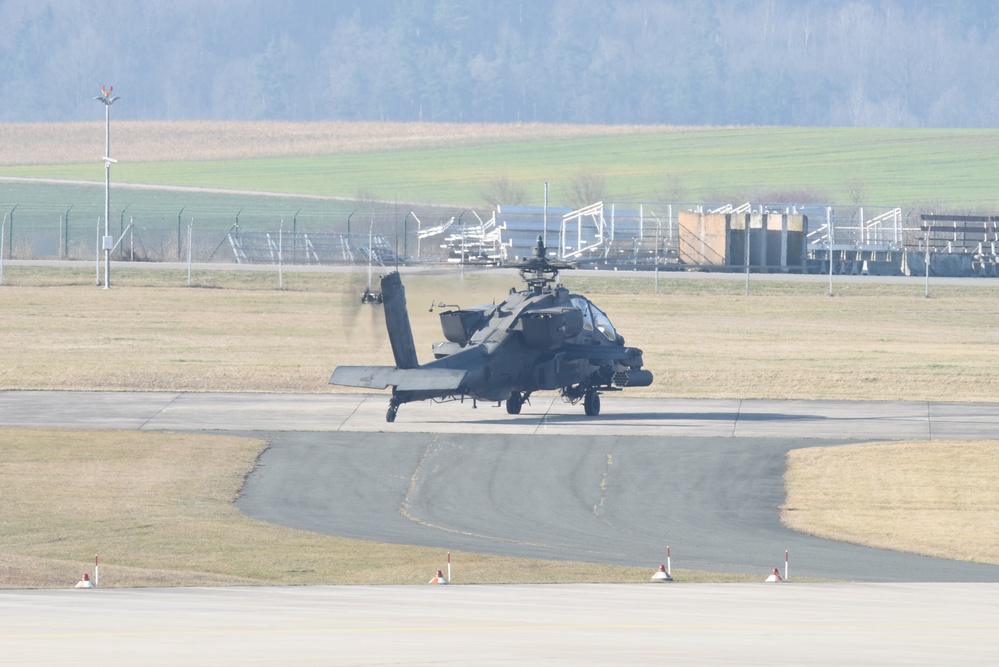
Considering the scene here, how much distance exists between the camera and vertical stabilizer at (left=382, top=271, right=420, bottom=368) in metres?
28.9

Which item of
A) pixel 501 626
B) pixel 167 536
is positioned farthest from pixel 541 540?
pixel 501 626

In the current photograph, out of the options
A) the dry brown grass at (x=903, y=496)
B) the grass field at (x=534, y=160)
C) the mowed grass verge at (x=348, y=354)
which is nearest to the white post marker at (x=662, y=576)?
the mowed grass verge at (x=348, y=354)

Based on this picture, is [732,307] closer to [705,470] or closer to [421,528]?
[705,470]

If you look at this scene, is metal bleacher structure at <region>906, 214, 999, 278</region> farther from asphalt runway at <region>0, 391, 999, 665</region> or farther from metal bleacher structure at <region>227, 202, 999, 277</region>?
asphalt runway at <region>0, 391, 999, 665</region>

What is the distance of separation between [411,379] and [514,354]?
9.09ft

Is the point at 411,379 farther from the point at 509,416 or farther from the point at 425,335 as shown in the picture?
the point at 509,416

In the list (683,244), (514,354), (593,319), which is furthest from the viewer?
(683,244)

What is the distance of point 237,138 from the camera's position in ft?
600

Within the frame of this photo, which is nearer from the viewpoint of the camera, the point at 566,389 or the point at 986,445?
the point at 986,445

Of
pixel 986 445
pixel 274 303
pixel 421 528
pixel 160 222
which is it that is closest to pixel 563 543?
pixel 421 528

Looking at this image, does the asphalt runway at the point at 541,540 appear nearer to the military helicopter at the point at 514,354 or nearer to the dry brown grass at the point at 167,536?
the military helicopter at the point at 514,354

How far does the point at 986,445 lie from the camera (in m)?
28.8

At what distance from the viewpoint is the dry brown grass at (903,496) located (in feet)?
71.6

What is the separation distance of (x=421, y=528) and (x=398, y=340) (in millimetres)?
7483
